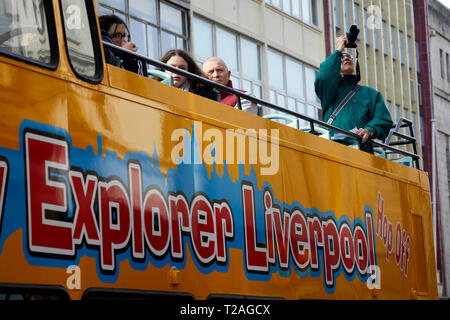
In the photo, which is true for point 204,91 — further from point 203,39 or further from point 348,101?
point 203,39

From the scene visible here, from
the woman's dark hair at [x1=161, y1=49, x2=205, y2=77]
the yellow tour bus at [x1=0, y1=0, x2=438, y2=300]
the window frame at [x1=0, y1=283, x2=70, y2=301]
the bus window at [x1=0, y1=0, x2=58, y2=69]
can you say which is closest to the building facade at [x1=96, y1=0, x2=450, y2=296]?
the woman's dark hair at [x1=161, y1=49, x2=205, y2=77]

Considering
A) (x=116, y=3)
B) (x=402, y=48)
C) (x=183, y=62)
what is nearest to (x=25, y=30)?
(x=183, y=62)

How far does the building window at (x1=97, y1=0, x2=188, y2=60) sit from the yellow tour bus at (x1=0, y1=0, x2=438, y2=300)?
1165 centimetres

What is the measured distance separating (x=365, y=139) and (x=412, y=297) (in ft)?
6.20

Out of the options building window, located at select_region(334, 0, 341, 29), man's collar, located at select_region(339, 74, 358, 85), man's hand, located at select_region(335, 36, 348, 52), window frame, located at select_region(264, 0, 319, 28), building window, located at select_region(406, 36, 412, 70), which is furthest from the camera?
building window, located at select_region(406, 36, 412, 70)

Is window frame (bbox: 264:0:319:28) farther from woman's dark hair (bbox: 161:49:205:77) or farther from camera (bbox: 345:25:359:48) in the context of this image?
woman's dark hair (bbox: 161:49:205:77)

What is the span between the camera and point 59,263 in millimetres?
5461

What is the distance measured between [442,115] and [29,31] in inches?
1896

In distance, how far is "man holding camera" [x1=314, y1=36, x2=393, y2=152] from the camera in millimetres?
10530

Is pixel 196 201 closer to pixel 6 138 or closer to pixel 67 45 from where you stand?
pixel 67 45

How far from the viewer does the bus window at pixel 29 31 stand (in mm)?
5449
